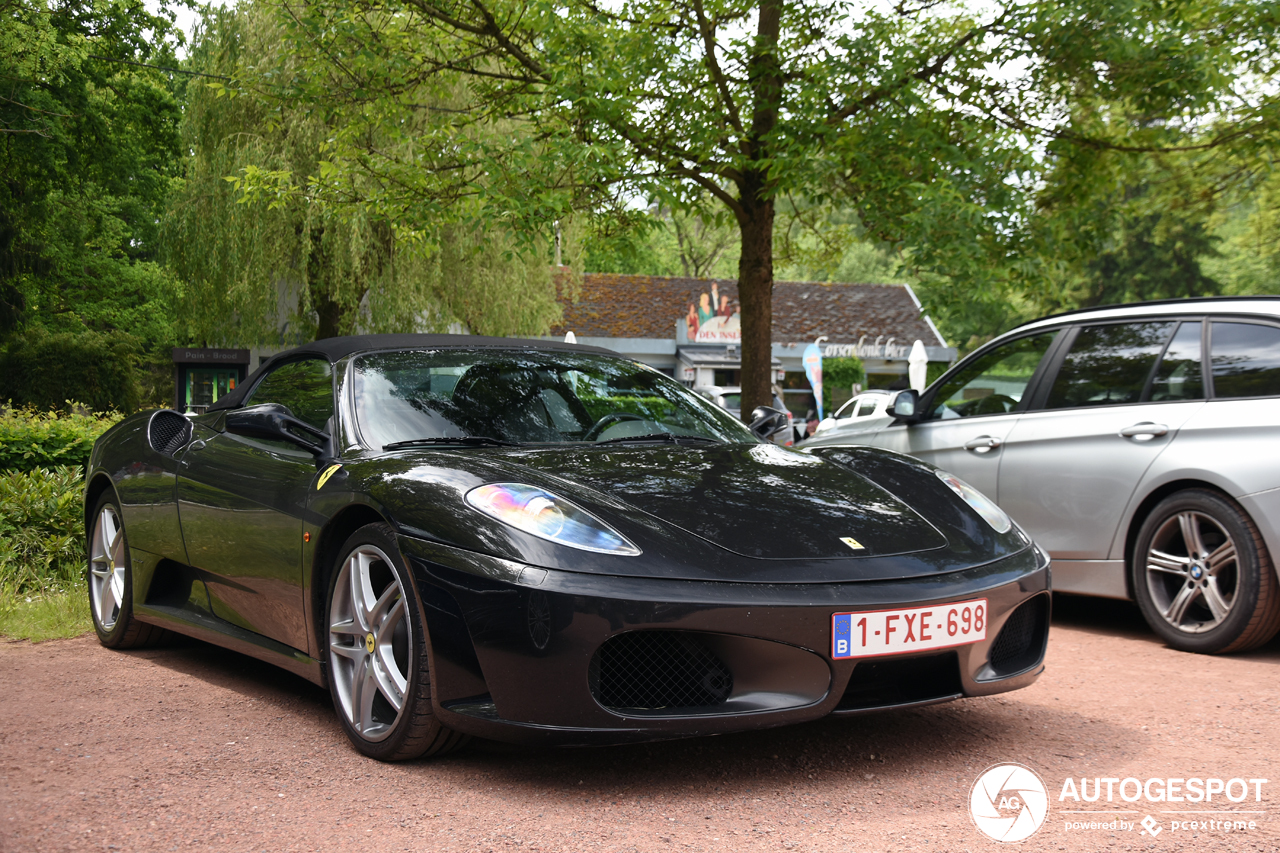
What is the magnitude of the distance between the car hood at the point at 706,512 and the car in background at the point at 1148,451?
2.52ft

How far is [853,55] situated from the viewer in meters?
8.59

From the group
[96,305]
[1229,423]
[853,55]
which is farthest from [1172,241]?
[1229,423]

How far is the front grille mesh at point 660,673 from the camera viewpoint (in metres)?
2.88

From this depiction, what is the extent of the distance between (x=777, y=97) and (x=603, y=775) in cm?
714

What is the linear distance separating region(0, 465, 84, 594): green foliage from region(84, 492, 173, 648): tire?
137 cm

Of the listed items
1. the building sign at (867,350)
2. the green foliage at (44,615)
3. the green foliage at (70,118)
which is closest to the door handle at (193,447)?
the green foliage at (44,615)

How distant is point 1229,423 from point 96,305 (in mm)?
32048

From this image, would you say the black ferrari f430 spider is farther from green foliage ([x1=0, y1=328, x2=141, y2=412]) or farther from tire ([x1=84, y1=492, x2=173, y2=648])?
green foliage ([x1=0, y1=328, x2=141, y2=412])

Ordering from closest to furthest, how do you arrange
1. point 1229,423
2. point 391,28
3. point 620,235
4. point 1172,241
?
point 1229,423, point 391,28, point 620,235, point 1172,241

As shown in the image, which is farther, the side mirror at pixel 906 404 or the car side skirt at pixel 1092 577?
the side mirror at pixel 906 404

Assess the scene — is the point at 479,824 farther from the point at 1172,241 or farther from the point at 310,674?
the point at 1172,241

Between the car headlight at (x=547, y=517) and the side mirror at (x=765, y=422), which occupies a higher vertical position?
the side mirror at (x=765, y=422)

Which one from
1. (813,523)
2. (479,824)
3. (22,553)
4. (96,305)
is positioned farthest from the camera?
(96,305)

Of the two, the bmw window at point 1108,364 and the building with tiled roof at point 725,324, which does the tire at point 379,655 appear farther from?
the building with tiled roof at point 725,324
